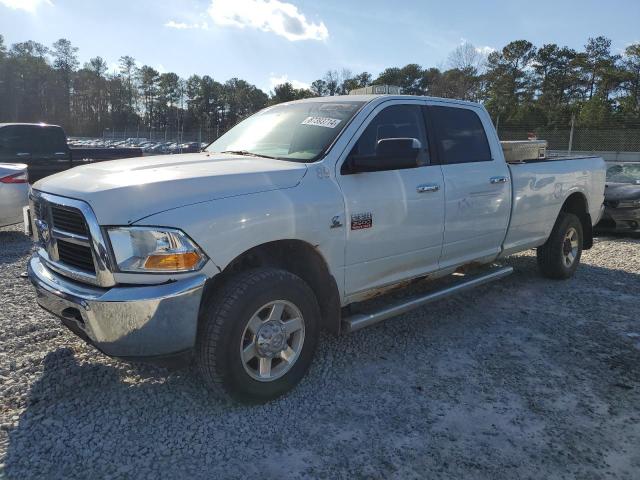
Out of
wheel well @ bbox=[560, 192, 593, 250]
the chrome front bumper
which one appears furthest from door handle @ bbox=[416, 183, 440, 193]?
wheel well @ bbox=[560, 192, 593, 250]

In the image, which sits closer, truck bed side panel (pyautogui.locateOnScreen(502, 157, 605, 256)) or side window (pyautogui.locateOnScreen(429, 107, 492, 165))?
side window (pyautogui.locateOnScreen(429, 107, 492, 165))

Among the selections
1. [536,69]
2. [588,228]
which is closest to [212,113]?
[536,69]

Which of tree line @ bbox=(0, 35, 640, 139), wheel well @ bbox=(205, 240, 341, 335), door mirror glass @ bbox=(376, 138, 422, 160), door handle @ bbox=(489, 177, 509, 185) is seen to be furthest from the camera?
tree line @ bbox=(0, 35, 640, 139)

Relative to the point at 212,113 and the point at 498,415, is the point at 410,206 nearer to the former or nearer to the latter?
the point at 498,415

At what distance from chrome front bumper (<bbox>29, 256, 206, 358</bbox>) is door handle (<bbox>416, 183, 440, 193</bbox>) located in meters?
1.87

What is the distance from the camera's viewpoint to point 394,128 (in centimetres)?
396

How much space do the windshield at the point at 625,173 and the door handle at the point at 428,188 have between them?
7.63 metres

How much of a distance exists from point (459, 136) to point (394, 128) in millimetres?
843

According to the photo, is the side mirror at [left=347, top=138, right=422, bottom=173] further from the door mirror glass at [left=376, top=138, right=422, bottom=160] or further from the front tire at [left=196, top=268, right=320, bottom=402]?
the front tire at [left=196, top=268, right=320, bottom=402]

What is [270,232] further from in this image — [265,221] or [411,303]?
[411,303]

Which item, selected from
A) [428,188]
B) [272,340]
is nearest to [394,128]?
[428,188]

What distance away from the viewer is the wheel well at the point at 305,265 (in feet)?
10.6

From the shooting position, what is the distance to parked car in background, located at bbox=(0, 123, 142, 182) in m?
10.5

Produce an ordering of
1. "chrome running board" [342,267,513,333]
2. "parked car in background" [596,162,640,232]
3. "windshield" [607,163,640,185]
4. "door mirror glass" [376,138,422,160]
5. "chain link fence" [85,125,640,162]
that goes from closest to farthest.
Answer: "door mirror glass" [376,138,422,160], "chrome running board" [342,267,513,333], "parked car in background" [596,162,640,232], "windshield" [607,163,640,185], "chain link fence" [85,125,640,162]
